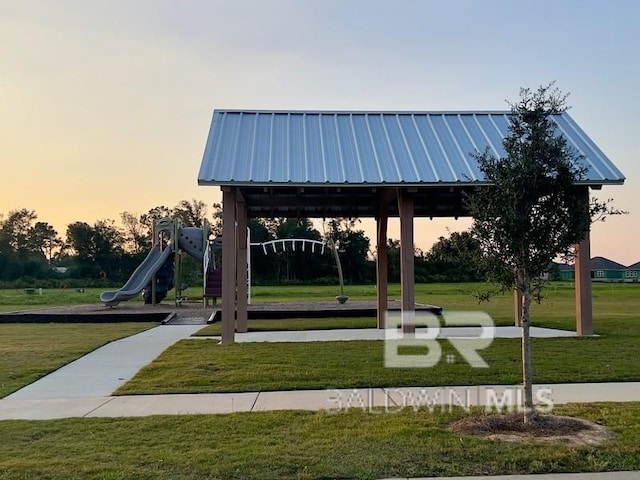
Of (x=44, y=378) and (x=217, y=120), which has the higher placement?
(x=217, y=120)

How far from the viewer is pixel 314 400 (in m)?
6.96

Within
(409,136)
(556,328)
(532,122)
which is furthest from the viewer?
(556,328)

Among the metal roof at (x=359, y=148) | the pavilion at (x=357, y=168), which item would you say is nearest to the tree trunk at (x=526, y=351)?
the pavilion at (x=357, y=168)

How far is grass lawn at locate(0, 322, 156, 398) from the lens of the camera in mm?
9195

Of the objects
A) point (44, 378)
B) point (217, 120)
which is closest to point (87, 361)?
point (44, 378)

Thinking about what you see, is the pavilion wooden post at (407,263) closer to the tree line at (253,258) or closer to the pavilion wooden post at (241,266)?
the pavilion wooden post at (241,266)

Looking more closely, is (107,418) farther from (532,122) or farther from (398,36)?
(398,36)

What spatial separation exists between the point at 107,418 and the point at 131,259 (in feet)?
193

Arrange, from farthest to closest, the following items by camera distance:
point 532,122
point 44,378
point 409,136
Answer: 1. point 409,136
2. point 44,378
3. point 532,122

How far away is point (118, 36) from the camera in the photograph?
42.8 ft

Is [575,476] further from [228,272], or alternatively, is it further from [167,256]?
[167,256]

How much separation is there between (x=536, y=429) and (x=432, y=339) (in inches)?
271

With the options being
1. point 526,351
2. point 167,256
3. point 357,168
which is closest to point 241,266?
point 357,168

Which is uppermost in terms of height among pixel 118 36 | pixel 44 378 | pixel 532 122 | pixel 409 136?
pixel 118 36
